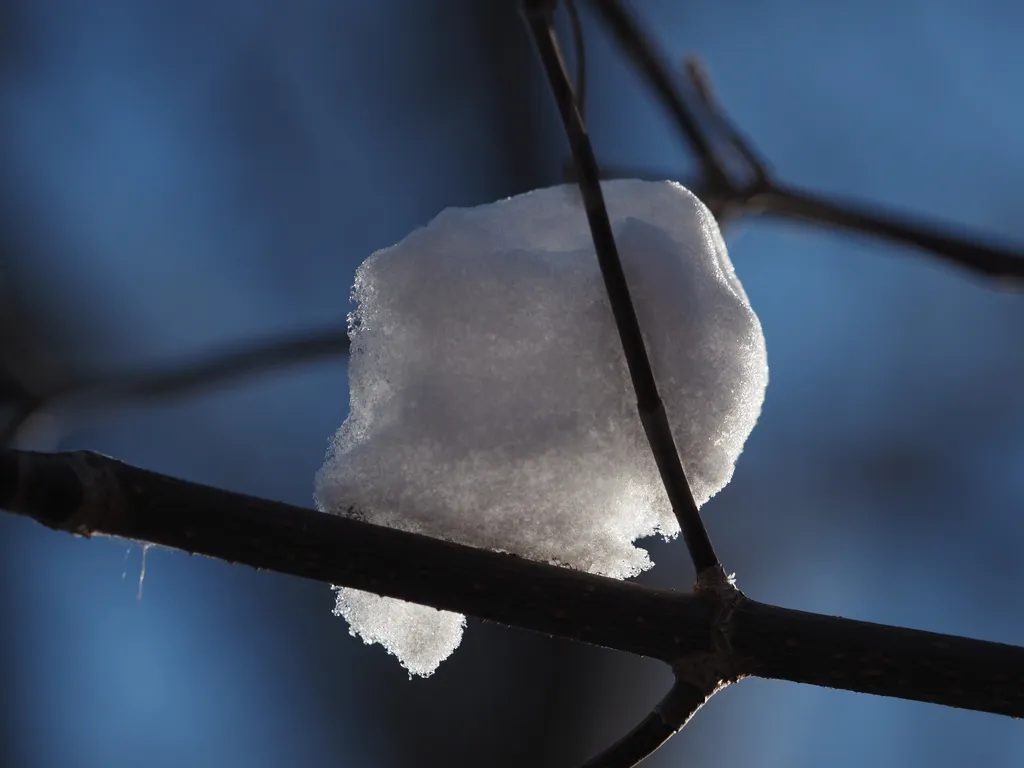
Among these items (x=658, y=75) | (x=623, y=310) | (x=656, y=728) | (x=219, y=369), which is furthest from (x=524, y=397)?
(x=219, y=369)

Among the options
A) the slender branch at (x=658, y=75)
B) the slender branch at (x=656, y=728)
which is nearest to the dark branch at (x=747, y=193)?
the slender branch at (x=658, y=75)

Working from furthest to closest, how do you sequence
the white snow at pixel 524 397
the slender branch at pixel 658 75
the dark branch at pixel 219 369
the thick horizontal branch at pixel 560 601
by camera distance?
the dark branch at pixel 219 369
the slender branch at pixel 658 75
the white snow at pixel 524 397
the thick horizontal branch at pixel 560 601

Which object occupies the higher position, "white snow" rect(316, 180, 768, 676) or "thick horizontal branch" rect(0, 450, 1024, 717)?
"white snow" rect(316, 180, 768, 676)

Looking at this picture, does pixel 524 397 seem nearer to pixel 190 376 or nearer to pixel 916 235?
pixel 916 235

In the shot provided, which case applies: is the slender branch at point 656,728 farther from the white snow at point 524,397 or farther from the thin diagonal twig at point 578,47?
the thin diagonal twig at point 578,47

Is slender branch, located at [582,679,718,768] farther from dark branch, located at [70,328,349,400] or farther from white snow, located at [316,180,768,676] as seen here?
dark branch, located at [70,328,349,400]

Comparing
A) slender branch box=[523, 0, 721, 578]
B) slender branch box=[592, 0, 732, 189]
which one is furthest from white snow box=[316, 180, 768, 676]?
slender branch box=[592, 0, 732, 189]

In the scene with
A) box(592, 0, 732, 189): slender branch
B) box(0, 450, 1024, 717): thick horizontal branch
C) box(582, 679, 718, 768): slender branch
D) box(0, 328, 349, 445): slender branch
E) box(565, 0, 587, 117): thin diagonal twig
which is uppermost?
box(592, 0, 732, 189): slender branch
